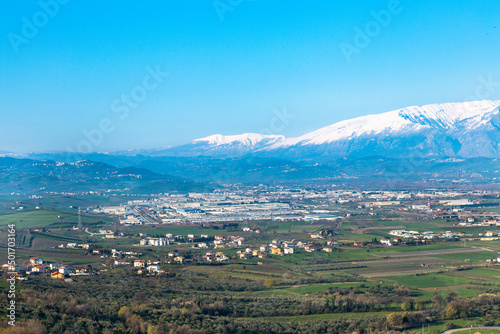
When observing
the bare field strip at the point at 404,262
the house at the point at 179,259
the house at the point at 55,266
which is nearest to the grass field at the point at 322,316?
the bare field strip at the point at 404,262

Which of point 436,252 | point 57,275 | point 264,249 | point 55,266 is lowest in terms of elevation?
point 436,252

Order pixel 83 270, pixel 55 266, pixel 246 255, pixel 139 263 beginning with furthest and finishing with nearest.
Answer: pixel 246 255
pixel 139 263
pixel 55 266
pixel 83 270

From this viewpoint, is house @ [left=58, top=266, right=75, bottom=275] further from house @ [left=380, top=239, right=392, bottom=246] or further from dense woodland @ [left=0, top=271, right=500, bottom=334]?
house @ [left=380, top=239, right=392, bottom=246]

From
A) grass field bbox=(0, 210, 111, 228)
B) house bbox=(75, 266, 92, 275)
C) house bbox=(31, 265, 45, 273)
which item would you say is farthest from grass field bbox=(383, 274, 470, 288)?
grass field bbox=(0, 210, 111, 228)

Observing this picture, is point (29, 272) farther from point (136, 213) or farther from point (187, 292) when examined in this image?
point (136, 213)

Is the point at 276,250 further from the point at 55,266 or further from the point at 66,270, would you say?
the point at 55,266

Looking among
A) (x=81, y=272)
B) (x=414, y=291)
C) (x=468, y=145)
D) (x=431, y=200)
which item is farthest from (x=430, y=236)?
(x=468, y=145)

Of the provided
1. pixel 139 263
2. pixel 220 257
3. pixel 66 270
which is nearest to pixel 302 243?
pixel 220 257

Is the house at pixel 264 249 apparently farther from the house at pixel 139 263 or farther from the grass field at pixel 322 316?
the grass field at pixel 322 316

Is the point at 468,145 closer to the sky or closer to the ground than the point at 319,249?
closer to the sky
